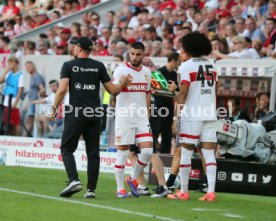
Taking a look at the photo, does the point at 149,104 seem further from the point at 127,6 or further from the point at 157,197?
the point at 127,6

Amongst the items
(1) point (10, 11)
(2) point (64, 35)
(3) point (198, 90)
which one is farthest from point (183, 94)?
(1) point (10, 11)

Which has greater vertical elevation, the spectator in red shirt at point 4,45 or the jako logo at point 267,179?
the spectator in red shirt at point 4,45

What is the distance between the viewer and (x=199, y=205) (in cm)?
1198

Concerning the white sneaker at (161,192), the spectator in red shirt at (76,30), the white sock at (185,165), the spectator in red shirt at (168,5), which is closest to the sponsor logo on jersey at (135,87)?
the white sock at (185,165)

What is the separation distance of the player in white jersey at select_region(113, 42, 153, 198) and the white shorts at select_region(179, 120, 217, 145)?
484 millimetres

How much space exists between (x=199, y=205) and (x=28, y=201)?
6.87 feet

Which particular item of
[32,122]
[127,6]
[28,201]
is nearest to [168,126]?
[28,201]

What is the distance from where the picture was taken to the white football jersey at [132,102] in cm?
1264

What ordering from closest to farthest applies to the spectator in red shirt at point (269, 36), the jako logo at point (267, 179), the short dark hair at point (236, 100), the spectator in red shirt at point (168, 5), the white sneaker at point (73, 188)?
the white sneaker at point (73, 188) < the jako logo at point (267, 179) < the short dark hair at point (236, 100) < the spectator in red shirt at point (269, 36) < the spectator in red shirt at point (168, 5)

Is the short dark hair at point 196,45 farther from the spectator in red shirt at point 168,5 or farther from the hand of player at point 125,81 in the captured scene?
the spectator in red shirt at point 168,5

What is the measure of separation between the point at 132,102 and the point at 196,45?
1.10m

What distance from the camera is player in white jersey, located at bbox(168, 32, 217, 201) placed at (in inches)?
491

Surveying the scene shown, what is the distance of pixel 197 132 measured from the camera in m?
12.6

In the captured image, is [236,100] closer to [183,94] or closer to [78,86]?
[183,94]
